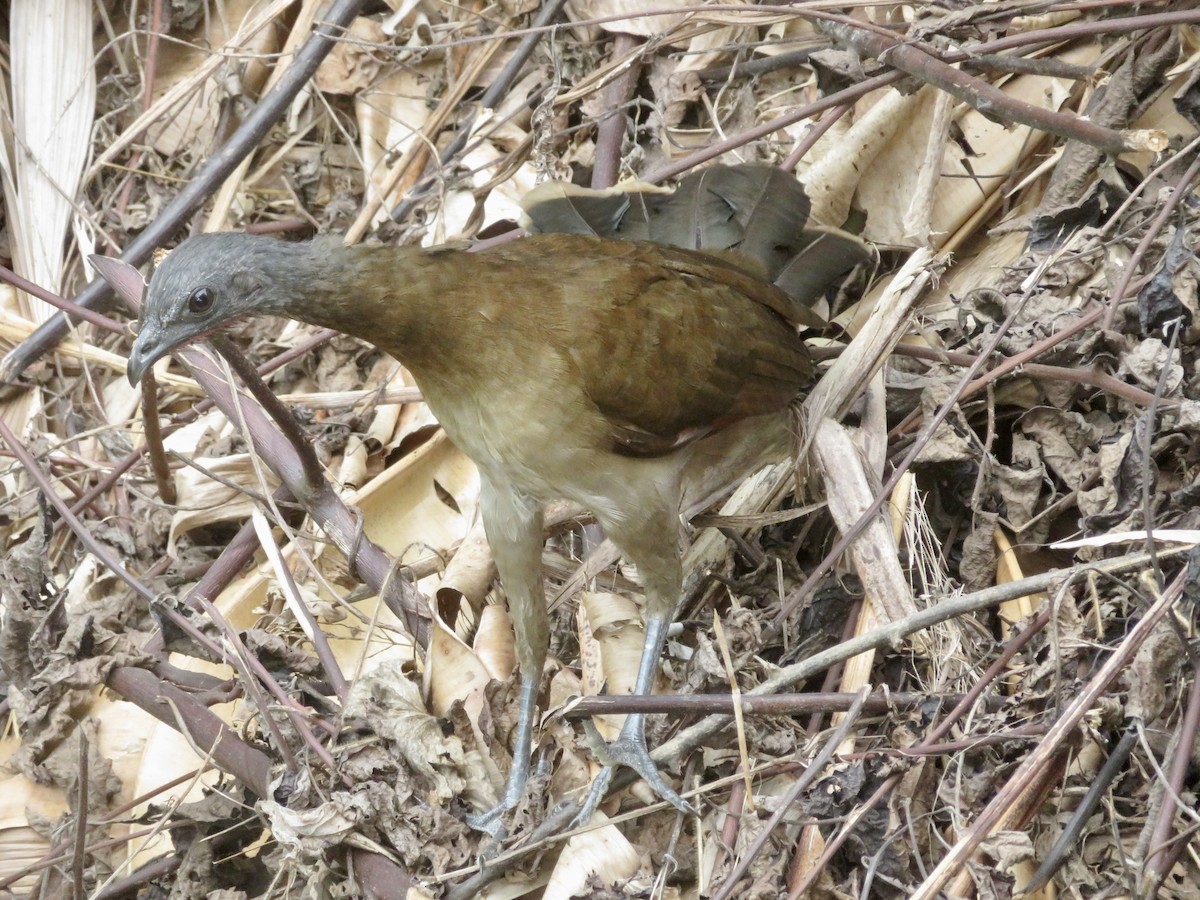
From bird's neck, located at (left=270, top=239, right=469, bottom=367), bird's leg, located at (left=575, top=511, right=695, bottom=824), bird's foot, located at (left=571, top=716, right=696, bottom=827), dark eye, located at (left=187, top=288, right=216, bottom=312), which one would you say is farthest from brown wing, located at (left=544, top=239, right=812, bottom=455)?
dark eye, located at (left=187, top=288, right=216, bottom=312)

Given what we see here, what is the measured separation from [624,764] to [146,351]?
1405mm

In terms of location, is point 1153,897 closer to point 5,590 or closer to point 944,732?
point 944,732

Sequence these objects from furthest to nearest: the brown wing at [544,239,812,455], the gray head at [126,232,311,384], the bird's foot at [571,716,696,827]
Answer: the brown wing at [544,239,812,455] → the bird's foot at [571,716,696,827] → the gray head at [126,232,311,384]

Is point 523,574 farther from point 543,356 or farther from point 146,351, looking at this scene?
point 146,351

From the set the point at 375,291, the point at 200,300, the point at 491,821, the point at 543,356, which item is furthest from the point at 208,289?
the point at 491,821

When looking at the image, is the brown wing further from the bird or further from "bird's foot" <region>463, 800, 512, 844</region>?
"bird's foot" <region>463, 800, 512, 844</region>

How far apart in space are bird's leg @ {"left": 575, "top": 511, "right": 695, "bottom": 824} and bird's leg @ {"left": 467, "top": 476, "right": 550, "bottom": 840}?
22 cm

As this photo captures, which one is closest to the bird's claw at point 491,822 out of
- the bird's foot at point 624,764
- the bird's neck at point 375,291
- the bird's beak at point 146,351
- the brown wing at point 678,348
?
the bird's foot at point 624,764

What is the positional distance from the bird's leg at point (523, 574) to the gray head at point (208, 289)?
0.75m

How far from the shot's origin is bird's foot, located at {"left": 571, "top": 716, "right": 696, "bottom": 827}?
280cm

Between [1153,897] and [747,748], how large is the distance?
0.87 m

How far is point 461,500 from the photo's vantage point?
3.75 m

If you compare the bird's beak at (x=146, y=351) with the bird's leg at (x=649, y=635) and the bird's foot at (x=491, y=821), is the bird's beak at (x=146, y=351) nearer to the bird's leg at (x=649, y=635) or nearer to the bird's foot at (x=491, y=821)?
the bird's leg at (x=649, y=635)

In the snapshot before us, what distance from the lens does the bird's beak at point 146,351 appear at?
8.39ft
